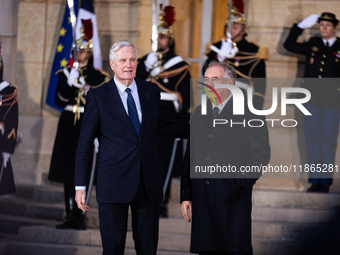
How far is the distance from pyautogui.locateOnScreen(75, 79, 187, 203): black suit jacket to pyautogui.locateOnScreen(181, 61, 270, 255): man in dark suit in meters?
0.29

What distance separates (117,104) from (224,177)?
2.82 feet

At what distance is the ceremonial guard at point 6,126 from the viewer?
16.9 ft

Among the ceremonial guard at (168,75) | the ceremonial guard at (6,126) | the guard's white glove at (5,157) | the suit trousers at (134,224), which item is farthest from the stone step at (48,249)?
the suit trousers at (134,224)

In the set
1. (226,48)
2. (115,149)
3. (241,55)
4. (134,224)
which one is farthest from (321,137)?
(115,149)

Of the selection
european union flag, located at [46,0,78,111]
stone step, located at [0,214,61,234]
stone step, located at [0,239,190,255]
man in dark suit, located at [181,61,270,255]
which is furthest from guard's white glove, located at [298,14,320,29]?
stone step, located at [0,214,61,234]

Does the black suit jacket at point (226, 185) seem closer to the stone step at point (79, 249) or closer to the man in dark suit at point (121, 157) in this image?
the man in dark suit at point (121, 157)

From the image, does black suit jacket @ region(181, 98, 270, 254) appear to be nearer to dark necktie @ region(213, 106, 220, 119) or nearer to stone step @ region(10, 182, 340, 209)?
dark necktie @ region(213, 106, 220, 119)

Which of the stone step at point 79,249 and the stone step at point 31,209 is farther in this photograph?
the stone step at point 31,209

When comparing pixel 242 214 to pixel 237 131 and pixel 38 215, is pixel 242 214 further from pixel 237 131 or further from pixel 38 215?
pixel 38 215

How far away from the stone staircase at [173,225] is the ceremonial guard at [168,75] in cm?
81

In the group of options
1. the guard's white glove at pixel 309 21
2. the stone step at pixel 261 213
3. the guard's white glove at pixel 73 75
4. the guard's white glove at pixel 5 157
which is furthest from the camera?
the guard's white glove at pixel 309 21

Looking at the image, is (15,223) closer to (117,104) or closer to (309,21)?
(117,104)

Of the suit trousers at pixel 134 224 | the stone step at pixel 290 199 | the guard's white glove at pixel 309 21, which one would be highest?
the guard's white glove at pixel 309 21

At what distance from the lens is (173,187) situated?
20.0 ft
